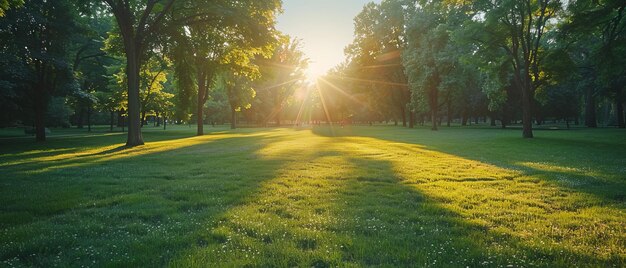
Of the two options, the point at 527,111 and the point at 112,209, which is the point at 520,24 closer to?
the point at 527,111

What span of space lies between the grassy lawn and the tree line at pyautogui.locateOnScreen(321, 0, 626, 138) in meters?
18.0

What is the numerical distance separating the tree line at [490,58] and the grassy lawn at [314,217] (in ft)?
58.9

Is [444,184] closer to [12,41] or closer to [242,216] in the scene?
[242,216]

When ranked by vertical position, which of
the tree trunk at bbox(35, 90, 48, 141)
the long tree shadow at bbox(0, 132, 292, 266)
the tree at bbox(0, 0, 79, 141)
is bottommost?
the long tree shadow at bbox(0, 132, 292, 266)

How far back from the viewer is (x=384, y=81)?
5753 centimetres

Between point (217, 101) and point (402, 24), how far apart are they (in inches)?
2184

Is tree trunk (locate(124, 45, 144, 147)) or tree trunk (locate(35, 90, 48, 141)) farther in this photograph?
tree trunk (locate(35, 90, 48, 141))

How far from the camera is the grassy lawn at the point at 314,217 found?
4.58m

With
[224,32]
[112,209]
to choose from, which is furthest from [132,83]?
[112,209]

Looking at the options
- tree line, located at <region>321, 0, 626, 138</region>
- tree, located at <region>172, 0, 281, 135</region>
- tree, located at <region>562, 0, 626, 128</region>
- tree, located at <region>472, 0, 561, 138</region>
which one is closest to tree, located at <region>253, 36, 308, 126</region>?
tree line, located at <region>321, 0, 626, 138</region>

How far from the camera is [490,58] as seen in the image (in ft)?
95.9

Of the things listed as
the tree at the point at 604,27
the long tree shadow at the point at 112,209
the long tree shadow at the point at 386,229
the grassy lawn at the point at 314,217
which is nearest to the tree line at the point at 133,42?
the long tree shadow at the point at 112,209

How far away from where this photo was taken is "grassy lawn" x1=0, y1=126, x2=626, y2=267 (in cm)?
458

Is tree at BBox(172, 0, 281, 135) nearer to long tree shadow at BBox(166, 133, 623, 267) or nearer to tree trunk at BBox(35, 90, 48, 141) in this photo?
tree trunk at BBox(35, 90, 48, 141)
